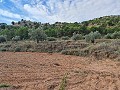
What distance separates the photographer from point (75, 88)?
40.5ft

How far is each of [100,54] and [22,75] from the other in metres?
12.6

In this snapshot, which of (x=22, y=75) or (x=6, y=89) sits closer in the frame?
(x=6, y=89)

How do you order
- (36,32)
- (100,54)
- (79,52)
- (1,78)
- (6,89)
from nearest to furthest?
(6,89)
(1,78)
(100,54)
(79,52)
(36,32)

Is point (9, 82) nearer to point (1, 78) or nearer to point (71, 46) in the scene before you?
point (1, 78)

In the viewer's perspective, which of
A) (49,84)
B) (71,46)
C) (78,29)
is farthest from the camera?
(78,29)

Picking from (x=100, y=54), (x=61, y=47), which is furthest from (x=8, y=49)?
(x=100, y=54)

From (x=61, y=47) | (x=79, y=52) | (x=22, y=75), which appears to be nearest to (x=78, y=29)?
(x=61, y=47)

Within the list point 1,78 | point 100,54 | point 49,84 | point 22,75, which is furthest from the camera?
point 100,54

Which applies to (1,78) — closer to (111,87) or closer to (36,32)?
(111,87)

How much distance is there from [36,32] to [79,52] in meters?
15.4

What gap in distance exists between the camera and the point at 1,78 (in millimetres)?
14297

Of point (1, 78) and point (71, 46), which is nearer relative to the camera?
point (1, 78)

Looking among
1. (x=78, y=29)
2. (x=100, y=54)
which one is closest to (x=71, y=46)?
(x=100, y=54)

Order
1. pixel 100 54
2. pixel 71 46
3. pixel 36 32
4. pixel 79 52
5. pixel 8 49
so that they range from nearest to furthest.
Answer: pixel 100 54, pixel 79 52, pixel 71 46, pixel 8 49, pixel 36 32
